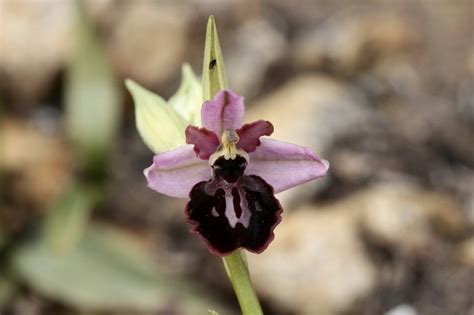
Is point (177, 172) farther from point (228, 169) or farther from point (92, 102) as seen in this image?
point (92, 102)

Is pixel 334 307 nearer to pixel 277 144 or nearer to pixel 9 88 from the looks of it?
pixel 277 144

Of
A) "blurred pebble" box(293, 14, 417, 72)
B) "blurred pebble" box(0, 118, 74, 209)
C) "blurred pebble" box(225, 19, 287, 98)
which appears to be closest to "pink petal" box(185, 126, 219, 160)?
"blurred pebble" box(0, 118, 74, 209)

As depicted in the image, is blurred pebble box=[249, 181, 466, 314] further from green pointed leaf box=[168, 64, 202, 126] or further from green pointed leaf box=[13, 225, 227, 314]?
green pointed leaf box=[168, 64, 202, 126]

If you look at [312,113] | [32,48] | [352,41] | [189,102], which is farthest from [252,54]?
[189,102]

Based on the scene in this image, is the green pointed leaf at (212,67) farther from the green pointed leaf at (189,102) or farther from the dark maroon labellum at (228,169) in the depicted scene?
the green pointed leaf at (189,102)

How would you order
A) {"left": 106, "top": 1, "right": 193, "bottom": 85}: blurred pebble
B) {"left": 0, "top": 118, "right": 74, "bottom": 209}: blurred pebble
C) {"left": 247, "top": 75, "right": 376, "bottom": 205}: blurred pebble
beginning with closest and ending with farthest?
1. {"left": 247, "top": 75, "right": 376, "bottom": 205}: blurred pebble
2. {"left": 0, "top": 118, "right": 74, "bottom": 209}: blurred pebble
3. {"left": 106, "top": 1, "right": 193, "bottom": 85}: blurred pebble

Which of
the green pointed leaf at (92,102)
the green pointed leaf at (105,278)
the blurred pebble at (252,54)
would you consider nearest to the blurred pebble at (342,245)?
the green pointed leaf at (105,278)

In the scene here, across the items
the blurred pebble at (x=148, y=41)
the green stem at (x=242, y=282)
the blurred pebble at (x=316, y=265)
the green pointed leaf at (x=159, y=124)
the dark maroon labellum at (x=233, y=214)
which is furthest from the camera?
the blurred pebble at (x=148, y=41)
